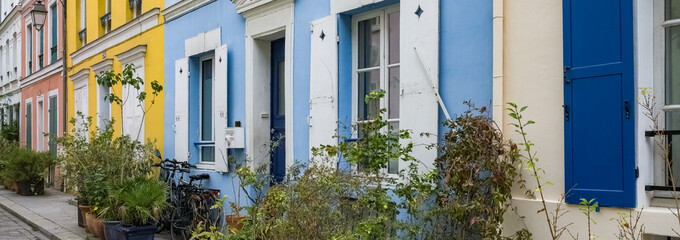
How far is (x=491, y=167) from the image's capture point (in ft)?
15.4

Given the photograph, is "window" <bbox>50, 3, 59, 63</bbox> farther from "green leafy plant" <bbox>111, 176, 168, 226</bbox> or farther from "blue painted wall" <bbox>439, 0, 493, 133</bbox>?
"blue painted wall" <bbox>439, 0, 493, 133</bbox>

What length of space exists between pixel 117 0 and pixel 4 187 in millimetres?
8159

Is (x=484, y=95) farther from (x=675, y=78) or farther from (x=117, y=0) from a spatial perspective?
(x=117, y=0)

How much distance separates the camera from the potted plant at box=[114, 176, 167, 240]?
775cm

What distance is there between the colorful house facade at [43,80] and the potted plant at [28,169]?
3.71ft

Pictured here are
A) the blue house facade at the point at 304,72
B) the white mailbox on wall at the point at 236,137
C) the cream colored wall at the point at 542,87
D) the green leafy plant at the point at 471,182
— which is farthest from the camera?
the white mailbox on wall at the point at 236,137

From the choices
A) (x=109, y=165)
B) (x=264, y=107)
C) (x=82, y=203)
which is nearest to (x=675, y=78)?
(x=264, y=107)

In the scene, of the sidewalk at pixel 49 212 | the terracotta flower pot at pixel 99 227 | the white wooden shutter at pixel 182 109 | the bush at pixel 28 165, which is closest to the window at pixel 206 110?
the white wooden shutter at pixel 182 109

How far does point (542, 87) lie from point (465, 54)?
89cm

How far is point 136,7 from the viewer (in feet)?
41.0

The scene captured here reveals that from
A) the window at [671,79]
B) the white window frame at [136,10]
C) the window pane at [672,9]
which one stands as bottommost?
the window at [671,79]

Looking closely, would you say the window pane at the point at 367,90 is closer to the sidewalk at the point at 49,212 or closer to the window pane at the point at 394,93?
the window pane at the point at 394,93

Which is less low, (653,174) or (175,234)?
(653,174)

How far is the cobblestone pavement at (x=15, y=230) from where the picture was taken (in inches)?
390
